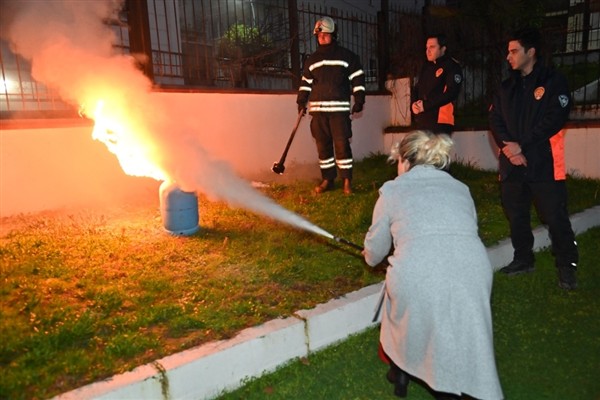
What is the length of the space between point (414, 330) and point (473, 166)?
7624 millimetres

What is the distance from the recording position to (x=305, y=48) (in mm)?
10789

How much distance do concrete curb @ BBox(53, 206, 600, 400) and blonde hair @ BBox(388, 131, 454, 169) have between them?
55.0 inches

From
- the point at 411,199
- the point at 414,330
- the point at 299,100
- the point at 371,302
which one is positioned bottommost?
the point at 371,302

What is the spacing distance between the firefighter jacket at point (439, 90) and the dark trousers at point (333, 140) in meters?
1.08

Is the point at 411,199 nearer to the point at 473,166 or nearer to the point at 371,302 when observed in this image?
the point at 371,302

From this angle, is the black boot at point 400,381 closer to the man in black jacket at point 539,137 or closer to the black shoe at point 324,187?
the man in black jacket at point 539,137

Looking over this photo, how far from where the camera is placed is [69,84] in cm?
654

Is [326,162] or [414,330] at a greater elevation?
[326,162]

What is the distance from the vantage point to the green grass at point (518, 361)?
10.1ft

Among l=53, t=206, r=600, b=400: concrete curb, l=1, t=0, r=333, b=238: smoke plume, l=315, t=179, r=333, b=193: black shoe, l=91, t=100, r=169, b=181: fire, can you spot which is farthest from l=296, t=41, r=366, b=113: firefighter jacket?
l=53, t=206, r=600, b=400: concrete curb

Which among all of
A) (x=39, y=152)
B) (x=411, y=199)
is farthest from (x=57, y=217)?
(x=411, y=199)

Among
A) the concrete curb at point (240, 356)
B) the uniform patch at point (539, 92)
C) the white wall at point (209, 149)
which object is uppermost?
the uniform patch at point (539, 92)

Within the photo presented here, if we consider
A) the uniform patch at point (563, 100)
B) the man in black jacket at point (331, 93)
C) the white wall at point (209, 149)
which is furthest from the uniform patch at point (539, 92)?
the white wall at point (209, 149)

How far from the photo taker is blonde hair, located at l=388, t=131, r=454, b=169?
2.85 meters
